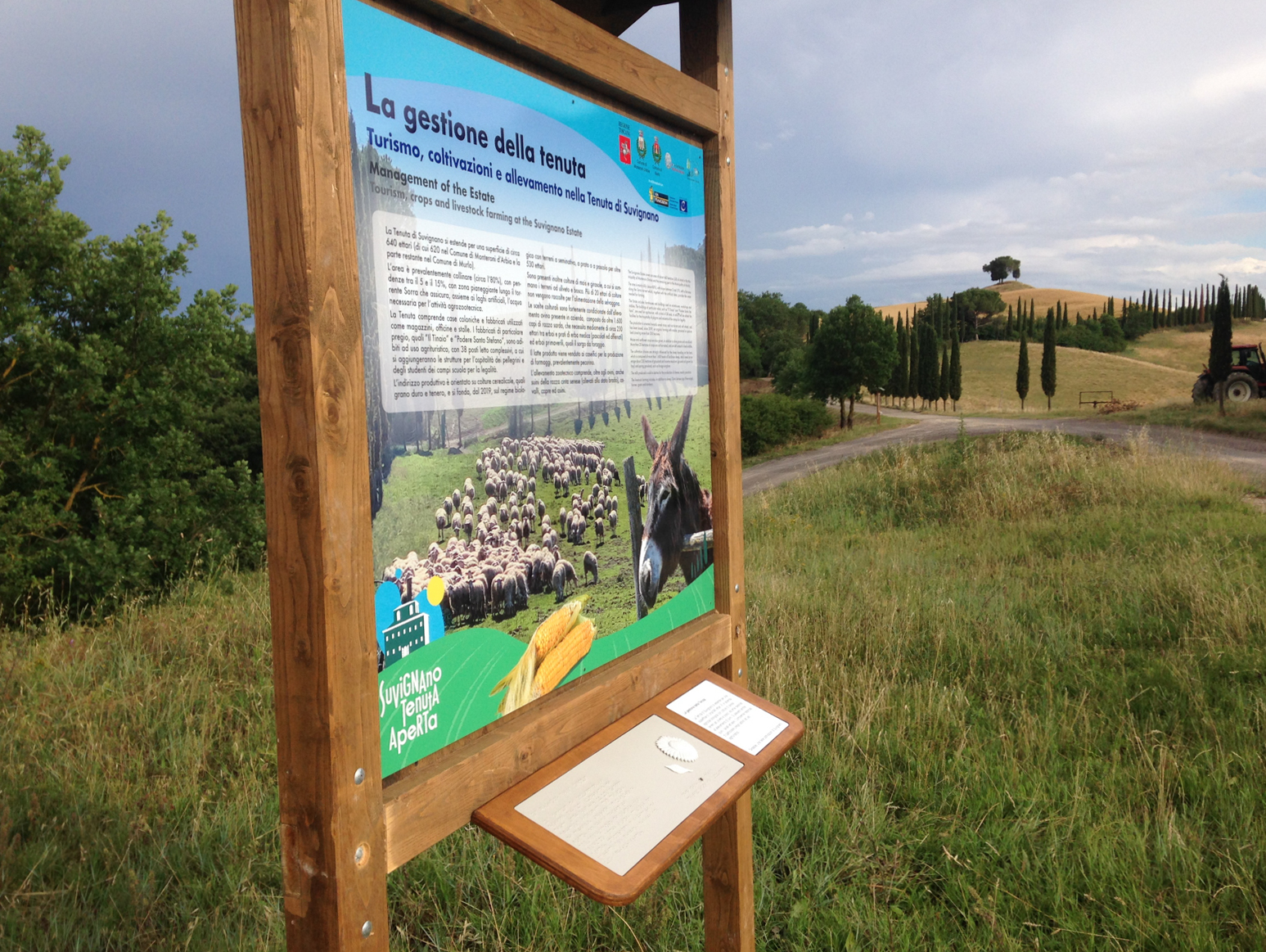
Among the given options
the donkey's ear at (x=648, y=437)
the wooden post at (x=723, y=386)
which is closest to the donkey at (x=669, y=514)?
the donkey's ear at (x=648, y=437)

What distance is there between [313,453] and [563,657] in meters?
0.81

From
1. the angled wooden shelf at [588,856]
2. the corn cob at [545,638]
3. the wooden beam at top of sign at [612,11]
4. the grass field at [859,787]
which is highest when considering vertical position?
the wooden beam at top of sign at [612,11]

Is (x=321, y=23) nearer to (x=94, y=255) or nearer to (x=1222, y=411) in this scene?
(x=94, y=255)

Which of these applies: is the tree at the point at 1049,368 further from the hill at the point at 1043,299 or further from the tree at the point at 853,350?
the hill at the point at 1043,299

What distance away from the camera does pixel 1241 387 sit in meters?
25.5

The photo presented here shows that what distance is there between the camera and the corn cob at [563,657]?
1.65 meters

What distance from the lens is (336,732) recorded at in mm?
1157

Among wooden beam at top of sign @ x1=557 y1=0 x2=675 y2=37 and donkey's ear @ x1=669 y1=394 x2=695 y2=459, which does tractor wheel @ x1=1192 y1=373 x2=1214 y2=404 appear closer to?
wooden beam at top of sign @ x1=557 y1=0 x2=675 y2=37

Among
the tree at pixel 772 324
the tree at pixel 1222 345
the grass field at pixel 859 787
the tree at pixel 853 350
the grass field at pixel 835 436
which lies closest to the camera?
the grass field at pixel 859 787

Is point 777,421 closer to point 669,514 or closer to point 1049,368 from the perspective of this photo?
point 1049,368

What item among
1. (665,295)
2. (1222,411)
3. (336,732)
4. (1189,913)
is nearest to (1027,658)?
(1189,913)

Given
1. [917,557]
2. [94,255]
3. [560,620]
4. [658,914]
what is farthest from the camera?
[94,255]

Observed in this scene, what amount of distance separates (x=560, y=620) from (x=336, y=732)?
63 cm

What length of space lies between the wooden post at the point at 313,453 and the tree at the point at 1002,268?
113 metres
